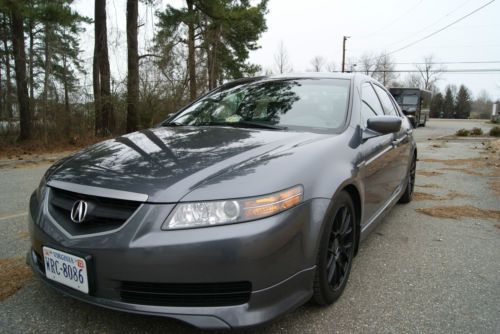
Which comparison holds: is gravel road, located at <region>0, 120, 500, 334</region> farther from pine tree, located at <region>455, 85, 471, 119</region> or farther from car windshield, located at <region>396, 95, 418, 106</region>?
pine tree, located at <region>455, 85, 471, 119</region>

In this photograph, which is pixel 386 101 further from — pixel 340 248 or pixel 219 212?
pixel 219 212

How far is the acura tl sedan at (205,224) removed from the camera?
1699 millimetres

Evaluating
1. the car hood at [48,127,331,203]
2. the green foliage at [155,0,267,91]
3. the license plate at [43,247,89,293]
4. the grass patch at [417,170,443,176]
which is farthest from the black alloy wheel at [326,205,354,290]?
the green foliage at [155,0,267,91]

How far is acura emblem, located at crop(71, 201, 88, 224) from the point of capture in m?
1.86

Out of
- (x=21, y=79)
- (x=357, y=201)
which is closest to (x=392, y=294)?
(x=357, y=201)

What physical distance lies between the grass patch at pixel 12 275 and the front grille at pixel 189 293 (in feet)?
3.80

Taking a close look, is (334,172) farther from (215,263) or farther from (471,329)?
(471,329)

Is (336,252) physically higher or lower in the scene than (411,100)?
lower

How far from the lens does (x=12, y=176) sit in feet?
22.4

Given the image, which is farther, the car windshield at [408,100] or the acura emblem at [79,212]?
the car windshield at [408,100]

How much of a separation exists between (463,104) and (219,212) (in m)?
83.0

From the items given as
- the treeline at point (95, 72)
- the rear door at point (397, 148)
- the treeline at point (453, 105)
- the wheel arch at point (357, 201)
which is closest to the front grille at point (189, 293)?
the wheel arch at point (357, 201)

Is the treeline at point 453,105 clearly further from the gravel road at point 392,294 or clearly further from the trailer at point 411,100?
the gravel road at point 392,294

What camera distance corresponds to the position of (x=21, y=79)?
11531 mm
